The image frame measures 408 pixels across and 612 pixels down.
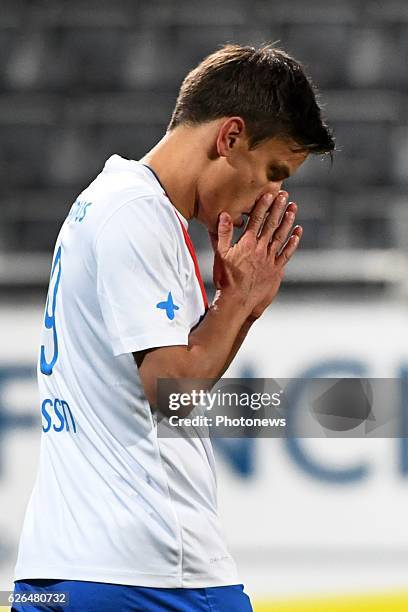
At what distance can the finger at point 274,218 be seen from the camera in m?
1.51

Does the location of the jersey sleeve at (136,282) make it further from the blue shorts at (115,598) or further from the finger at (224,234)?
the blue shorts at (115,598)

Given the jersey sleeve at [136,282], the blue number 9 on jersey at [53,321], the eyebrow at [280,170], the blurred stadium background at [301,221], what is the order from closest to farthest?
the jersey sleeve at [136,282]
the blue number 9 on jersey at [53,321]
the eyebrow at [280,170]
the blurred stadium background at [301,221]

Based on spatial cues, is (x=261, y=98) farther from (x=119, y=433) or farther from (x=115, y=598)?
(x=115, y=598)

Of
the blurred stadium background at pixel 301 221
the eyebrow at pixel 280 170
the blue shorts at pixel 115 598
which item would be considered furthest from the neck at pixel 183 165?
the blurred stadium background at pixel 301 221

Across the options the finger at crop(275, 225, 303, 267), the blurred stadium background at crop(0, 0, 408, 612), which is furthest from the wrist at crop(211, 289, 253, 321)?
the blurred stadium background at crop(0, 0, 408, 612)

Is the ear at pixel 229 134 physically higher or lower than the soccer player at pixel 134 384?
higher

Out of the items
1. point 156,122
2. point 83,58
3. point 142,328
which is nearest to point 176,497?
point 142,328

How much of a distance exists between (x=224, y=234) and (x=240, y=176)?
0.11 metres

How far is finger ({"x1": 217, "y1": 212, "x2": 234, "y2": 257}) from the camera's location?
1.46 metres

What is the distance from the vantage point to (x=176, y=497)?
137cm

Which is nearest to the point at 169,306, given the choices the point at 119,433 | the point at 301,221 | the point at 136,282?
the point at 136,282

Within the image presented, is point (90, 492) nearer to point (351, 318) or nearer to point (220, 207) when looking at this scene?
point (220, 207)

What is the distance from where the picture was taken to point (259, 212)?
1537 mm

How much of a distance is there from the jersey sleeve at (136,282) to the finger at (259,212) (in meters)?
0.21
